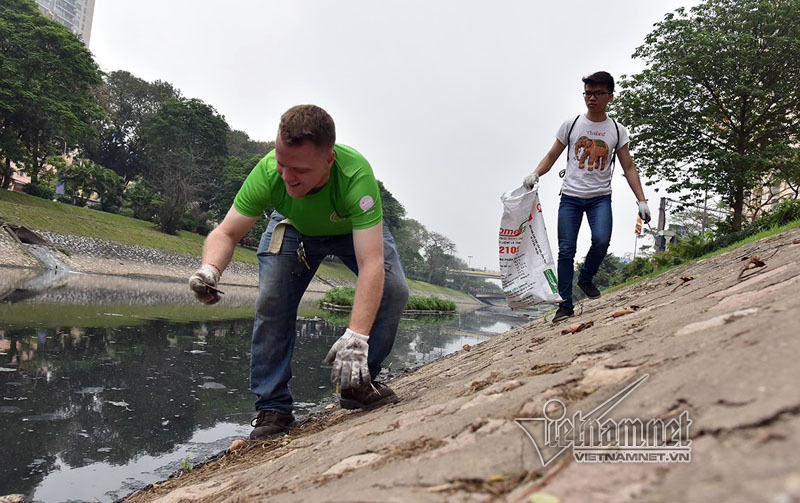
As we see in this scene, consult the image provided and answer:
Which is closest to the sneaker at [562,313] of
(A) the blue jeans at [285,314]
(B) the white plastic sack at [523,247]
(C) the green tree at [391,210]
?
(B) the white plastic sack at [523,247]

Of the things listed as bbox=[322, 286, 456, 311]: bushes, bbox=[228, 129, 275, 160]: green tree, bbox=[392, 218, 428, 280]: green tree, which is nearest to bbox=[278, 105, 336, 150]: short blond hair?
bbox=[322, 286, 456, 311]: bushes

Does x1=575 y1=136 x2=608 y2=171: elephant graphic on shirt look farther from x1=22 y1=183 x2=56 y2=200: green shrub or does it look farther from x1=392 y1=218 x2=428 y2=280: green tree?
x1=392 y1=218 x2=428 y2=280: green tree

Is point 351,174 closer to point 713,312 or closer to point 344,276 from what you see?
point 713,312

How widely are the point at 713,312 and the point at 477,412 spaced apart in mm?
930

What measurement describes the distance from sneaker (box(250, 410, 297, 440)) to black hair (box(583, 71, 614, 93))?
3183 millimetres

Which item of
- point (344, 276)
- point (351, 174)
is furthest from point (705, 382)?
point (344, 276)

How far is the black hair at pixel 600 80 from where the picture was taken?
3898 millimetres

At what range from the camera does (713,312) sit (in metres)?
1.80

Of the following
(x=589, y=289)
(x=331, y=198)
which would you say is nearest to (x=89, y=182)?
(x=589, y=289)

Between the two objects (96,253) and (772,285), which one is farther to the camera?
(96,253)

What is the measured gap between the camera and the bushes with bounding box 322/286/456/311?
56.4 ft

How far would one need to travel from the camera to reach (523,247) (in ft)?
15.2

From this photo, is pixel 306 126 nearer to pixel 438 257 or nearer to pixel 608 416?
pixel 608 416

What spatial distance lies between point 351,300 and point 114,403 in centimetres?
1374
